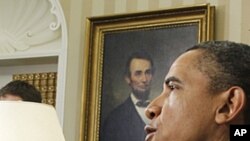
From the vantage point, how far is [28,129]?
5.09ft

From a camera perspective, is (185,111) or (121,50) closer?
(185,111)

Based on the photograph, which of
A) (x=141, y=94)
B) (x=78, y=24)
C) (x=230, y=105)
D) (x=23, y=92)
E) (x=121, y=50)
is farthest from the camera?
(x=78, y=24)

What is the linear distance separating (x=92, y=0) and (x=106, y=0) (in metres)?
0.09

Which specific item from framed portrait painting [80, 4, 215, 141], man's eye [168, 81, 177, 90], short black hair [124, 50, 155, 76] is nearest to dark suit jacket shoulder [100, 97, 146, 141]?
framed portrait painting [80, 4, 215, 141]

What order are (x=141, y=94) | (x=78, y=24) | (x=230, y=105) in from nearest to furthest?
(x=230, y=105), (x=141, y=94), (x=78, y=24)

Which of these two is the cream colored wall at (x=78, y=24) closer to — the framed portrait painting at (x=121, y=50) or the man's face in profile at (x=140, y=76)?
the framed portrait painting at (x=121, y=50)

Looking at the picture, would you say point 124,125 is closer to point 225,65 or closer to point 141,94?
point 141,94

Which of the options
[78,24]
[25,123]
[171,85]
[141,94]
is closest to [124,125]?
[141,94]

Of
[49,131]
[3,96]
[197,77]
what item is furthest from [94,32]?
[197,77]

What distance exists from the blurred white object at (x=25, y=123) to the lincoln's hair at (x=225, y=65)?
70 centimetres

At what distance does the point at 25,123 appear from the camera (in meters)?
1.56

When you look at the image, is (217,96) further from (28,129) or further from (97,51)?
(97,51)

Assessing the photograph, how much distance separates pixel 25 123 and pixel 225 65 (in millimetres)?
757

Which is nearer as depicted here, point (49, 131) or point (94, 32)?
point (49, 131)
